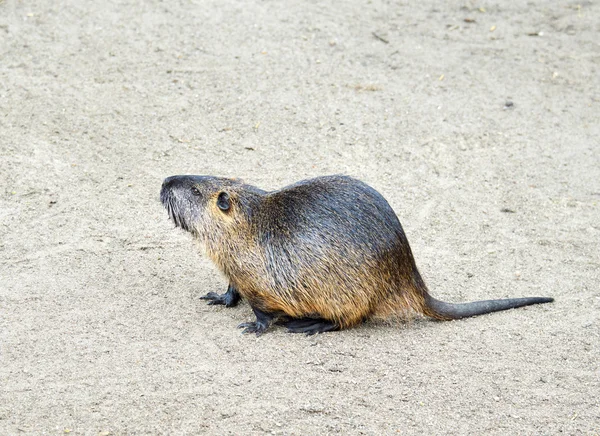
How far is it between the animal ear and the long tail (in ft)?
4.27

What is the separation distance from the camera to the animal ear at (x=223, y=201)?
4910 mm

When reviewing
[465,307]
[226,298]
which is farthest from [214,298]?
[465,307]

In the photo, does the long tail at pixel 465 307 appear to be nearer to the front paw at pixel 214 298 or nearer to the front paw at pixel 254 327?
the front paw at pixel 254 327

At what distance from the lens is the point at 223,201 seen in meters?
4.93

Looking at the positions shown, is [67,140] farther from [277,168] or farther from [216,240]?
[216,240]

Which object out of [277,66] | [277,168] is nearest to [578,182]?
[277,168]

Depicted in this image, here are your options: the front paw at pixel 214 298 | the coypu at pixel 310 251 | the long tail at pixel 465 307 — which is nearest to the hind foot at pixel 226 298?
the front paw at pixel 214 298

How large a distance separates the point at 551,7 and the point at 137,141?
Result: 5667mm

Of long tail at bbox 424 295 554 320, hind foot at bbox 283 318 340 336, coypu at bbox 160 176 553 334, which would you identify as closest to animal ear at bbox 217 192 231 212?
coypu at bbox 160 176 553 334

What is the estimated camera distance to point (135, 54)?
26.6ft

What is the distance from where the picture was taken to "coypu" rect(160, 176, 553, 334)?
4.70 meters

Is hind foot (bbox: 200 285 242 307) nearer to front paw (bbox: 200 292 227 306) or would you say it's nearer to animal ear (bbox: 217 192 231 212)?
front paw (bbox: 200 292 227 306)

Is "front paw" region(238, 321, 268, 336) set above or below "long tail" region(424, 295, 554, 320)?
below

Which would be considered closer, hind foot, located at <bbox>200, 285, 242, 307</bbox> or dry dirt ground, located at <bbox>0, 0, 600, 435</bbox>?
dry dirt ground, located at <bbox>0, 0, 600, 435</bbox>
